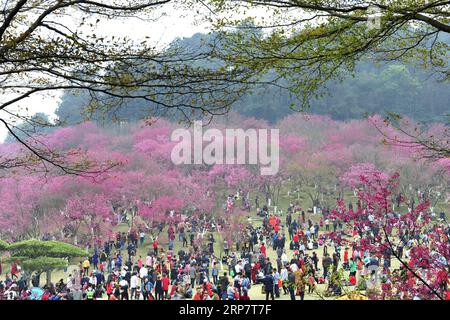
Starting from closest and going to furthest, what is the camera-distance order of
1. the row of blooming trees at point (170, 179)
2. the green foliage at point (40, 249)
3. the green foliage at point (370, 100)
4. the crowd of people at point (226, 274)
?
1. the crowd of people at point (226, 274)
2. the green foliage at point (40, 249)
3. the row of blooming trees at point (170, 179)
4. the green foliage at point (370, 100)

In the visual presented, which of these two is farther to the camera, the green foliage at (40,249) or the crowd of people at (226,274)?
the green foliage at (40,249)

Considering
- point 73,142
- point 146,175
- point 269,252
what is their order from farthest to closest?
point 73,142
point 146,175
point 269,252

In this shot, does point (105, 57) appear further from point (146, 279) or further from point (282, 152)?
point (282, 152)

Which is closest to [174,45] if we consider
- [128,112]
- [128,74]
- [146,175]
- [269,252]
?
[128,74]

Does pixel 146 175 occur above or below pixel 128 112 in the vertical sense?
below

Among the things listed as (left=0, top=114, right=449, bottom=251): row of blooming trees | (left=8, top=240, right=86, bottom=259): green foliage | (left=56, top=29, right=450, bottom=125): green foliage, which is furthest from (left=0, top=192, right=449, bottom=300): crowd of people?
(left=56, top=29, right=450, bottom=125): green foliage

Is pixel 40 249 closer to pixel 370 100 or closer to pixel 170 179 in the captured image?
pixel 170 179

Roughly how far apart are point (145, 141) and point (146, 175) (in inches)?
208

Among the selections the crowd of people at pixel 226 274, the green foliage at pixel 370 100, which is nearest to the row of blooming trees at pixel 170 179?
the green foliage at pixel 370 100

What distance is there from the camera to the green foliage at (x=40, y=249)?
56.6 ft

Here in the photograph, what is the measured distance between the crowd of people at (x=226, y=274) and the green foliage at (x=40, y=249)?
0.64 metres

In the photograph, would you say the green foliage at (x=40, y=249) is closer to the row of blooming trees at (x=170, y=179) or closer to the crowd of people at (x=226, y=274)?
the crowd of people at (x=226, y=274)

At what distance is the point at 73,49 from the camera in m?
5.26
